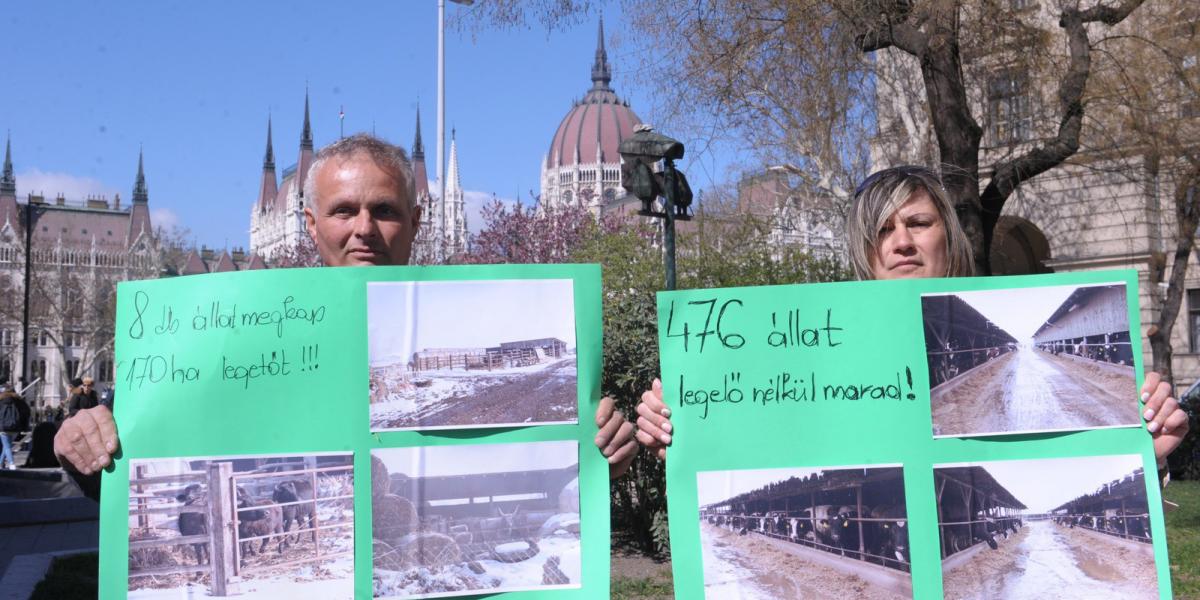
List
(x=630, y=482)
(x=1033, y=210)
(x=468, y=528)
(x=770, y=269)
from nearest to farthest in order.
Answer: (x=468, y=528) → (x=630, y=482) → (x=770, y=269) → (x=1033, y=210)

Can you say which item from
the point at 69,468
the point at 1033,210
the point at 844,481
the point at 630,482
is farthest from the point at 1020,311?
the point at 1033,210

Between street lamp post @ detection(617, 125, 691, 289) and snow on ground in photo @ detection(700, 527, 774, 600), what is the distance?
835 cm

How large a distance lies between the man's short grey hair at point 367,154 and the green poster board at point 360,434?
0.39 m

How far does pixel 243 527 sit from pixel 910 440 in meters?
1.44

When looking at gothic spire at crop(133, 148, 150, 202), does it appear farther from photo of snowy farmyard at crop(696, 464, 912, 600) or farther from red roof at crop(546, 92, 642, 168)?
photo of snowy farmyard at crop(696, 464, 912, 600)

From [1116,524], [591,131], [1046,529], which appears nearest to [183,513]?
[1046,529]

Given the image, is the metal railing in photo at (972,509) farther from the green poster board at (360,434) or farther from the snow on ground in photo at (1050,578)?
the green poster board at (360,434)

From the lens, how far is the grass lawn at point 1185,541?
23.7 feet

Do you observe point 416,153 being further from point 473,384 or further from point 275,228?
point 473,384

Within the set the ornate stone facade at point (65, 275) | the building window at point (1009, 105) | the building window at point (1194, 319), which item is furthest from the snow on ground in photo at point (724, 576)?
the ornate stone facade at point (65, 275)

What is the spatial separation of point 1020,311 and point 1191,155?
16156 mm

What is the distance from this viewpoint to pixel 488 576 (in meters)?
2.21

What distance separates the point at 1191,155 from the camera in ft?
52.7

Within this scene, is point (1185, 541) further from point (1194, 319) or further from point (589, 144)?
point (589, 144)
